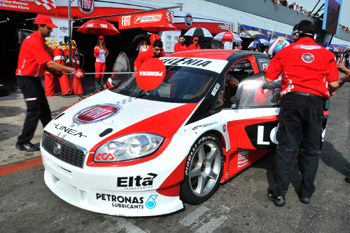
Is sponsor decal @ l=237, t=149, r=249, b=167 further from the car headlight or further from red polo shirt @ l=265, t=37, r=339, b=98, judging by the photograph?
the car headlight

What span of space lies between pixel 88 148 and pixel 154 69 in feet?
4.32

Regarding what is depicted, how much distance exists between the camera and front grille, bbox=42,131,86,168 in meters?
2.27

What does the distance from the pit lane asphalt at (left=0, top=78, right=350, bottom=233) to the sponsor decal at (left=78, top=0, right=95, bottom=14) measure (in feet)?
26.4

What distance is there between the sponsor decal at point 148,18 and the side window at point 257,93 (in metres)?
6.24

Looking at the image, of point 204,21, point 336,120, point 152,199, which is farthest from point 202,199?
point 204,21

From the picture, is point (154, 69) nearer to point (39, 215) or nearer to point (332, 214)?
point (39, 215)

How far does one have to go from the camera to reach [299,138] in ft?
8.68

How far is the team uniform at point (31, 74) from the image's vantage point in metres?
3.68

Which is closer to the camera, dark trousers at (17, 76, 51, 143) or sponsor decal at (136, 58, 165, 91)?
sponsor decal at (136, 58, 165, 91)

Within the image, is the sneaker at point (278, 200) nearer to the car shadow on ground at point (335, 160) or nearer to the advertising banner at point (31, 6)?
the car shadow on ground at point (335, 160)

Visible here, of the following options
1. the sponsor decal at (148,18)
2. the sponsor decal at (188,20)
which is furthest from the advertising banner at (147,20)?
the sponsor decal at (188,20)

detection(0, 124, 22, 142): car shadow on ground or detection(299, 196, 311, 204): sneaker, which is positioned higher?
detection(299, 196, 311, 204): sneaker

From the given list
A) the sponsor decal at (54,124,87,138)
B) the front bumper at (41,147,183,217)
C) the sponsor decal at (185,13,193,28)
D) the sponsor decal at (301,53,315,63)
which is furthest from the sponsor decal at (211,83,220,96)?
the sponsor decal at (185,13,193,28)

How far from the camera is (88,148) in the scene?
226 centimetres
